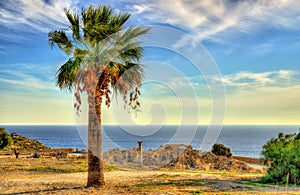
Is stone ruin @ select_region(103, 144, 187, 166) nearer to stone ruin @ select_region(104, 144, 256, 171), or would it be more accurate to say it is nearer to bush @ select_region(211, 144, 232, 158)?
stone ruin @ select_region(104, 144, 256, 171)

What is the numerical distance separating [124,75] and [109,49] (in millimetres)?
969

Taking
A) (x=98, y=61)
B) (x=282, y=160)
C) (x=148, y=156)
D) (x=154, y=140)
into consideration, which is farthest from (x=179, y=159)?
(x=154, y=140)

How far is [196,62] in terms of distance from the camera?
550 inches

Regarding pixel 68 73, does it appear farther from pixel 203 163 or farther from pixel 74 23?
pixel 203 163

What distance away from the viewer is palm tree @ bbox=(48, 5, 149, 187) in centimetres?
1003

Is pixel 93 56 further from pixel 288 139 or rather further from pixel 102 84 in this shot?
pixel 288 139

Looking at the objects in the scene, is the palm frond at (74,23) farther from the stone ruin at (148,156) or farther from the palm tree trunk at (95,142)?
the stone ruin at (148,156)

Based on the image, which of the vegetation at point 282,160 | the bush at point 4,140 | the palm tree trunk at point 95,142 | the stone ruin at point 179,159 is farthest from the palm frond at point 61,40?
the bush at point 4,140

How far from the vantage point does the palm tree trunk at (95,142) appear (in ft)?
34.1

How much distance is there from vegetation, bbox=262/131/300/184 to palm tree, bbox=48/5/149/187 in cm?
525

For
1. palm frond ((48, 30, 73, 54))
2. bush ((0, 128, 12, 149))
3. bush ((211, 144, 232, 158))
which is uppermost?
palm frond ((48, 30, 73, 54))

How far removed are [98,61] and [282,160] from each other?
704 cm

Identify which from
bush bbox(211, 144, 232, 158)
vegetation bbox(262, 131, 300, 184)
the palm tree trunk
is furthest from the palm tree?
bush bbox(211, 144, 232, 158)

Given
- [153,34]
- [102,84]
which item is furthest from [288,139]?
[102,84]
